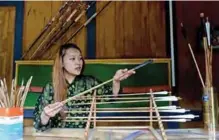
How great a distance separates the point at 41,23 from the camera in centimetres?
225

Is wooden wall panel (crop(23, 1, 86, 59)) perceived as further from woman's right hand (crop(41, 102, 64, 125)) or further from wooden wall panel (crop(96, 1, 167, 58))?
woman's right hand (crop(41, 102, 64, 125))

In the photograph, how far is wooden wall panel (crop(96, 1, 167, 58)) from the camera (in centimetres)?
220

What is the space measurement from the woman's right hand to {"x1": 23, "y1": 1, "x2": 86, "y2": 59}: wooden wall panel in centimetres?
87

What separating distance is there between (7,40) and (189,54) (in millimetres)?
1489

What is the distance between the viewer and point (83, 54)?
7.22 ft

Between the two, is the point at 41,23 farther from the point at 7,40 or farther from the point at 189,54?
the point at 189,54

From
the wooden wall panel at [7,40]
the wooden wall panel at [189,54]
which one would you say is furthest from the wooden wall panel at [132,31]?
the wooden wall panel at [7,40]

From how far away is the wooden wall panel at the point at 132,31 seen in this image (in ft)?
7.22

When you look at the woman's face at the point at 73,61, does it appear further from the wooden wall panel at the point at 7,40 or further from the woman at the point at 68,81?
the wooden wall panel at the point at 7,40

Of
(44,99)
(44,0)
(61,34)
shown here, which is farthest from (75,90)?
(44,0)

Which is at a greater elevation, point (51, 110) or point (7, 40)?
point (7, 40)

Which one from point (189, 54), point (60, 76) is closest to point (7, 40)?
point (60, 76)

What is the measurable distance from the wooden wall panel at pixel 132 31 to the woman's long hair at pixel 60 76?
259 millimetres

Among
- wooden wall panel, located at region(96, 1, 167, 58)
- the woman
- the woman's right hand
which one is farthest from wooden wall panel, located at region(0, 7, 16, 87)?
the woman's right hand
